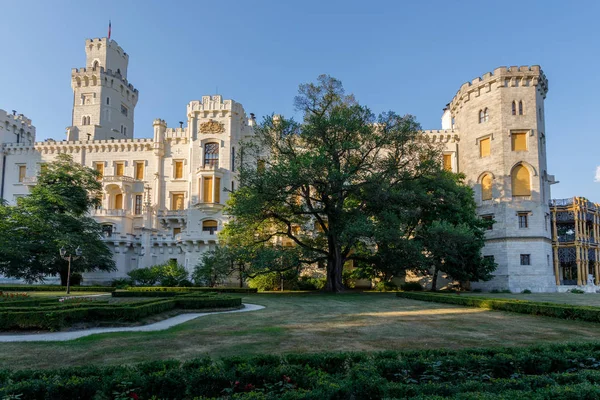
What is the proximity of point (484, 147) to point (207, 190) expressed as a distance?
28674 mm

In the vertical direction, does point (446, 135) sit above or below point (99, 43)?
below

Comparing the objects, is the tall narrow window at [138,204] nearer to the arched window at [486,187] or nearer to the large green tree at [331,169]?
the large green tree at [331,169]

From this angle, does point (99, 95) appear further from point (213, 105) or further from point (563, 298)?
point (563, 298)

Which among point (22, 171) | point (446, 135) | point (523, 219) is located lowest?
point (523, 219)

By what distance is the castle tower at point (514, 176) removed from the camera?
37062 mm

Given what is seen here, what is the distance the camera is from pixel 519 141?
39.0 meters

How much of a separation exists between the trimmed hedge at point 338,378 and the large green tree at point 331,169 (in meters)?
19.4

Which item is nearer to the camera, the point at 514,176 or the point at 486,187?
the point at 514,176

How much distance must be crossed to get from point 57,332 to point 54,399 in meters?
7.18

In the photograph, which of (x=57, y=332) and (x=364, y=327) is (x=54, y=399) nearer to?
(x=57, y=332)

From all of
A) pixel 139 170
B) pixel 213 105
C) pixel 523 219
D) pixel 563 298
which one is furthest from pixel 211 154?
pixel 563 298

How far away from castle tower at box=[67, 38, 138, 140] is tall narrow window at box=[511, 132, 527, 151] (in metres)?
49.7

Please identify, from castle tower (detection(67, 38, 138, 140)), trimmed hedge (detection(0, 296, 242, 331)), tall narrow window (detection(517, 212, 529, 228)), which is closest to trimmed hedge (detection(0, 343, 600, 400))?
trimmed hedge (detection(0, 296, 242, 331))

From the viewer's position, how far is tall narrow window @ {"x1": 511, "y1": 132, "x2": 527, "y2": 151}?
127 feet
